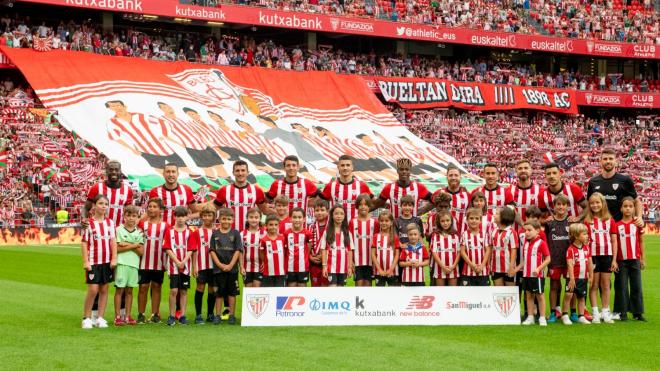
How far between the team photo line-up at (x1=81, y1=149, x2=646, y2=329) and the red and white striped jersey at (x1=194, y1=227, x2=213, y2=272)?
0.6 inches

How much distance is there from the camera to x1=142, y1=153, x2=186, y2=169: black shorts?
3331 cm

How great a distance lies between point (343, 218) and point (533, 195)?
2636 millimetres

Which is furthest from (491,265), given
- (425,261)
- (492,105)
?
(492,105)

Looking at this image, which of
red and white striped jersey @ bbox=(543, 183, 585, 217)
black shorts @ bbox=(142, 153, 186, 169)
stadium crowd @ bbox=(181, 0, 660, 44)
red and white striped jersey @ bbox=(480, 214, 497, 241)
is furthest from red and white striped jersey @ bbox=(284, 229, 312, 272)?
stadium crowd @ bbox=(181, 0, 660, 44)

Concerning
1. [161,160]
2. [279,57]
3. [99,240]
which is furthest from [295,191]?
[279,57]

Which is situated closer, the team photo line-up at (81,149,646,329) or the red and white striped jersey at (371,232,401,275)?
the team photo line-up at (81,149,646,329)

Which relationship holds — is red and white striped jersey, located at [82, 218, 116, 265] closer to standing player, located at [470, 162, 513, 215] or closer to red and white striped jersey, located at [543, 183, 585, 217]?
standing player, located at [470, 162, 513, 215]

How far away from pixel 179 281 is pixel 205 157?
2300 centimetres

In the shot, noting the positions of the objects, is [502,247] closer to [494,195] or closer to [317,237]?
[494,195]

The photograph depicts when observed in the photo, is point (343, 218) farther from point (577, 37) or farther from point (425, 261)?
point (577, 37)

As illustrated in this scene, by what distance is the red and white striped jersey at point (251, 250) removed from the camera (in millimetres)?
13055

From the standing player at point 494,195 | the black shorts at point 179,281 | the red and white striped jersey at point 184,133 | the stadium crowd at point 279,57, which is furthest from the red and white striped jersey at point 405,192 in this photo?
the stadium crowd at point 279,57

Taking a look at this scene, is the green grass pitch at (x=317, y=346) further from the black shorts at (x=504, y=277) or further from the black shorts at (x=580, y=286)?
the black shorts at (x=504, y=277)

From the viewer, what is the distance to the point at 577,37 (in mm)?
57156
